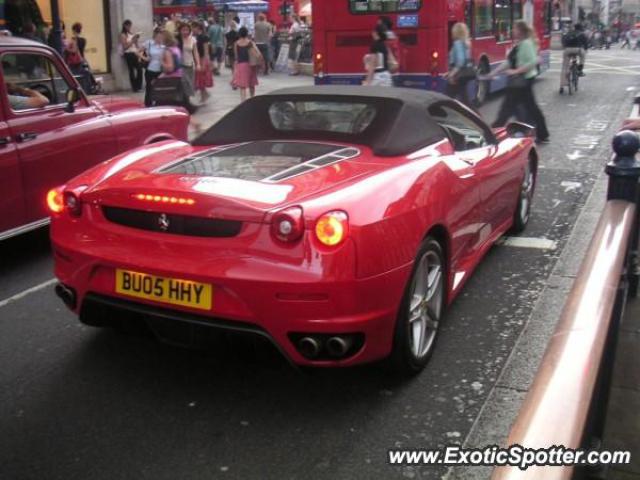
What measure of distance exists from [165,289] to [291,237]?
24.6 inches

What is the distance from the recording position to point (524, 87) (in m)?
11.2

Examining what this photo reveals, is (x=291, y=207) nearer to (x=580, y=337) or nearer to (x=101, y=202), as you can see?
(x=101, y=202)

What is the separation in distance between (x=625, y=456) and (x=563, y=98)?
50.3 ft

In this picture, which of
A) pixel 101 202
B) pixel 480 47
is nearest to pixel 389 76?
pixel 480 47

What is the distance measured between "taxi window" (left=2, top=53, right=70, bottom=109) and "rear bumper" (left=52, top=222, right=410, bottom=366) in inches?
125

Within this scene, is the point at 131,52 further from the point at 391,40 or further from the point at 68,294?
the point at 68,294

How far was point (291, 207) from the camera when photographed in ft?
10.7

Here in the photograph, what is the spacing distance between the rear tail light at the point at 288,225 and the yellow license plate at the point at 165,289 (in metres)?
0.38

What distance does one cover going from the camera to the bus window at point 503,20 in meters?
17.2

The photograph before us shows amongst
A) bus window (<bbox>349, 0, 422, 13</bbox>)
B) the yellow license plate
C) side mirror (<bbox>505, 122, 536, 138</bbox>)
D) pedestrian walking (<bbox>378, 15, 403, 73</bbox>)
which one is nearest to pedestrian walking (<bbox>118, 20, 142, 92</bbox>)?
bus window (<bbox>349, 0, 422, 13</bbox>)

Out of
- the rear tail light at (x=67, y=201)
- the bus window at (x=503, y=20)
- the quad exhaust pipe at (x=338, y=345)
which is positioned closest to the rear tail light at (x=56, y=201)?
the rear tail light at (x=67, y=201)

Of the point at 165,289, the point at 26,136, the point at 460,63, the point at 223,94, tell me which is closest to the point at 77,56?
the point at 223,94

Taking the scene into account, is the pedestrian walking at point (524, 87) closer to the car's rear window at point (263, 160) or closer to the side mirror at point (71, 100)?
the side mirror at point (71, 100)

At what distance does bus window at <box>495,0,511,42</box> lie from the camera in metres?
17.2
